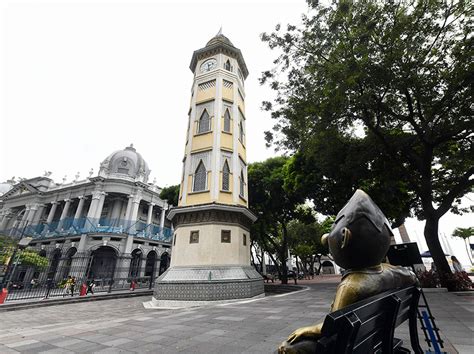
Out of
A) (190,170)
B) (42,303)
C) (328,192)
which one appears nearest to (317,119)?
(328,192)

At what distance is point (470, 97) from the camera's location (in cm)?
893

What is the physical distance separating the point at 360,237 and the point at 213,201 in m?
11.1

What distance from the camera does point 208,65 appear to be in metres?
18.0

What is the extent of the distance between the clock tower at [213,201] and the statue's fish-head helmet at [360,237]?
32.5 ft

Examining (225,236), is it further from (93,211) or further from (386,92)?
(93,211)

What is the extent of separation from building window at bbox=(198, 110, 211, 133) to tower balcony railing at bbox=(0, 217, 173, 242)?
65.3ft

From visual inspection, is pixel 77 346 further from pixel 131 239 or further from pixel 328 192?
pixel 131 239

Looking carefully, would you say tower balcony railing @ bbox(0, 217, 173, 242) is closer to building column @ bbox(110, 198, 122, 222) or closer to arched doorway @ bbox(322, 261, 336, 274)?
building column @ bbox(110, 198, 122, 222)

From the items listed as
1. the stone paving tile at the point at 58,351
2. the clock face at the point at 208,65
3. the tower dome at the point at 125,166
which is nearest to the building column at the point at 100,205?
the tower dome at the point at 125,166

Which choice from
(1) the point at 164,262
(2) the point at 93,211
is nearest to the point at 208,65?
(2) the point at 93,211

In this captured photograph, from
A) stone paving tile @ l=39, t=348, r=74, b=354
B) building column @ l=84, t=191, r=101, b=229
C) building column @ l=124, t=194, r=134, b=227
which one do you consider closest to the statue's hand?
stone paving tile @ l=39, t=348, r=74, b=354

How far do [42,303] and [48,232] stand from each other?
2155cm

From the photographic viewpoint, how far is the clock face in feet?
58.3

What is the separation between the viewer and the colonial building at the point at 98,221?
92.0 feet
